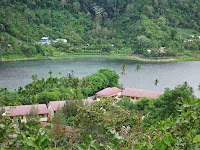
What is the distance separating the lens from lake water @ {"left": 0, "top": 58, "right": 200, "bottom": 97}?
30.1 metres

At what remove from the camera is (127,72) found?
35938 millimetres

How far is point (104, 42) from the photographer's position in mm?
59219

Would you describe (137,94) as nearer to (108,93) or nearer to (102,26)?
(108,93)

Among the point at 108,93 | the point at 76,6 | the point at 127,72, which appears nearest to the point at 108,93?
the point at 108,93

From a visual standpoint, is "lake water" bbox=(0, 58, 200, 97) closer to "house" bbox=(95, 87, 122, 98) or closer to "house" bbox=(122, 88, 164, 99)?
"house" bbox=(95, 87, 122, 98)

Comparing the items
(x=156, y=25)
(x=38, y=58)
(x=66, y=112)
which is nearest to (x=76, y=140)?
(x=66, y=112)

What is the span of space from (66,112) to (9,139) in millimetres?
13259

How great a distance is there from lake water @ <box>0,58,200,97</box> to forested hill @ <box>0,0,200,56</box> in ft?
25.2

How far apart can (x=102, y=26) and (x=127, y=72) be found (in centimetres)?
3390

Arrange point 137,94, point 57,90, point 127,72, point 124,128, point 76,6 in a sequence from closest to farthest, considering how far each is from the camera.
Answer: point 124,128, point 57,90, point 137,94, point 127,72, point 76,6

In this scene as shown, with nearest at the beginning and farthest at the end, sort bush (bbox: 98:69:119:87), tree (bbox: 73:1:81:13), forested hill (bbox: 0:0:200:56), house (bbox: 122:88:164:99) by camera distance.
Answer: house (bbox: 122:88:164:99) < bush (bbox: 98:69:119:87) < forested hill (bbox: 0:0:200:56) < tree (bbox: 73:1:81:13)

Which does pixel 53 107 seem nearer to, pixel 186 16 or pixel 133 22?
pixel 133 22

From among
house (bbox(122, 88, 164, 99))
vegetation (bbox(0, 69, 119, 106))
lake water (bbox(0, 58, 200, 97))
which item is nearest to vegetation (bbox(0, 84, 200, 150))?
A: vegetation (bbox(0, 69, 119, 106))

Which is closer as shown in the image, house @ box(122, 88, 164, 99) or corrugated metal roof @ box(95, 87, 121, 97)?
house @ box(122, 88, 164, 99)
